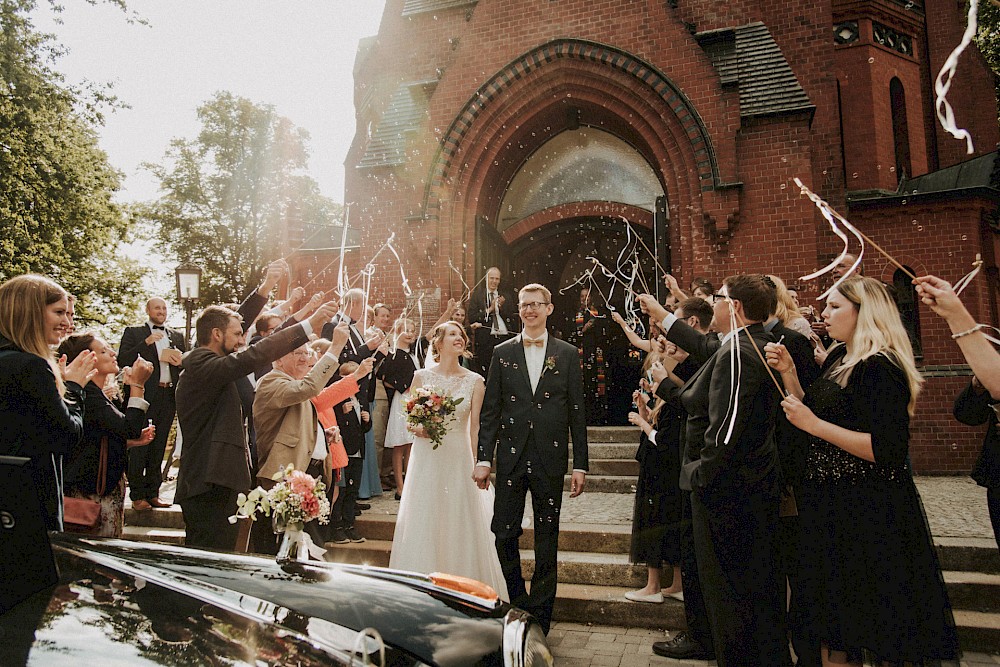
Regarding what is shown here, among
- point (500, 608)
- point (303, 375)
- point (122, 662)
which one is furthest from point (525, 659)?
point (303, 375)

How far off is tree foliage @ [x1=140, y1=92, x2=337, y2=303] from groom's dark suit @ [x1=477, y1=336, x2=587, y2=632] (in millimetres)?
27672

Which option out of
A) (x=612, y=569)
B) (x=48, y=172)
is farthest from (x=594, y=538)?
(x=48, y=172)

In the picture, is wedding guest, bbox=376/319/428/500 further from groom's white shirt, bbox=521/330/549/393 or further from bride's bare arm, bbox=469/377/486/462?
groom's white shirt, bbox=521/330/549/393

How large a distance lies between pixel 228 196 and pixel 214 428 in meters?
31.7

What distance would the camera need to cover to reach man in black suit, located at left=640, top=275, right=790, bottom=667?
3217 mm

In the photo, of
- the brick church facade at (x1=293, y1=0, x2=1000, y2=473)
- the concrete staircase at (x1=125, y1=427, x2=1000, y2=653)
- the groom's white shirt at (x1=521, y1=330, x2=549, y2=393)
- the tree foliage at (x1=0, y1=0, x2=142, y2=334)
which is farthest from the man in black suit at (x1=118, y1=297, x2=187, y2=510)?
the tree foliage at (x1=0, y1=0, x2=142, y2=334)

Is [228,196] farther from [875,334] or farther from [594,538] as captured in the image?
[875,334]

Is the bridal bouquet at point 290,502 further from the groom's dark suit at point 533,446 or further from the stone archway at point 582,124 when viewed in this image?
the stone archway at point 582,124

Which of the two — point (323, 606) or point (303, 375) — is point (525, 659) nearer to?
point (323, 606)

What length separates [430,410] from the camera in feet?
16.2

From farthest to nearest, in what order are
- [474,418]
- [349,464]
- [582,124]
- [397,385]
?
[582,124] < [397,385] < [349,464] < [474,418]

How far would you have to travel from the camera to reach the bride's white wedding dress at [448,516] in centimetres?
485

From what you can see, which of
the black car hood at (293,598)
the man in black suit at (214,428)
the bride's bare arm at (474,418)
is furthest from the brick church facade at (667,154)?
the black car hood at (293,598)

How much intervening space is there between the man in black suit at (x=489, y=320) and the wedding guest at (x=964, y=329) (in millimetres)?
6266
